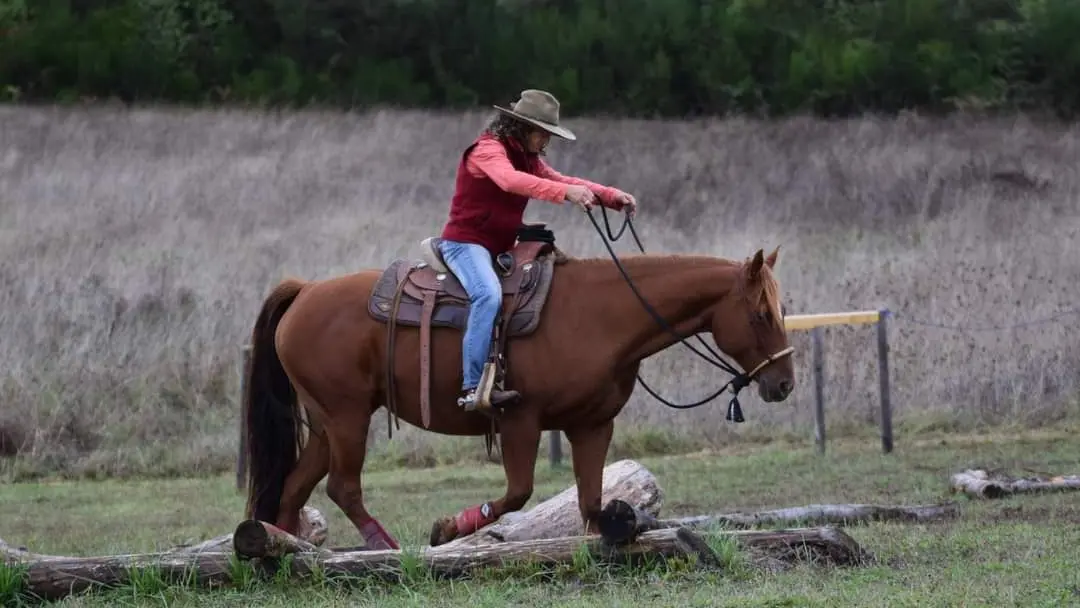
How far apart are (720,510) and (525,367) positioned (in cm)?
352

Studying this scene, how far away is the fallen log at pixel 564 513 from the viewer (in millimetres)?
8492

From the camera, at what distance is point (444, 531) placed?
8.71 meters

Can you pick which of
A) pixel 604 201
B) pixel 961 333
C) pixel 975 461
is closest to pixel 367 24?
pixel 961 333

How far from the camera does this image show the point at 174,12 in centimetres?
3656

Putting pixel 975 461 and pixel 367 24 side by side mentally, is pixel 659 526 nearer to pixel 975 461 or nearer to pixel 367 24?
pixel 975 461

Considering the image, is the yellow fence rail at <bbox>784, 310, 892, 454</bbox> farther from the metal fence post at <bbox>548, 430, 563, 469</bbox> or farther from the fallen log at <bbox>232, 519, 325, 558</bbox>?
the fallen log at <bbox>232, 519, 325, 558</bbox>

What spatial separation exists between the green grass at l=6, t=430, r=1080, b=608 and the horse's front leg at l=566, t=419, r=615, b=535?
911mm

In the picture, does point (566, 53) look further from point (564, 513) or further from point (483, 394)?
point (483, 394)

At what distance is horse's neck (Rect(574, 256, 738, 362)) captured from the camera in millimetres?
8359

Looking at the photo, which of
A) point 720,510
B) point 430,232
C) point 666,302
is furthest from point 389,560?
point 430,232

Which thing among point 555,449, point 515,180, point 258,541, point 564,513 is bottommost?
point 555,449

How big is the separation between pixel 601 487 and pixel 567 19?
95.3ft

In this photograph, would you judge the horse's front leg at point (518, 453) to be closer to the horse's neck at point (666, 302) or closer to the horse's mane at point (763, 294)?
the horse's neck at point (666, 302)

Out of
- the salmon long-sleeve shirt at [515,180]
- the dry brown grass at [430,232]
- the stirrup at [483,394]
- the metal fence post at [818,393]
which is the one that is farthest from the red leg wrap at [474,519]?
the dry brown grass at [430,232]
